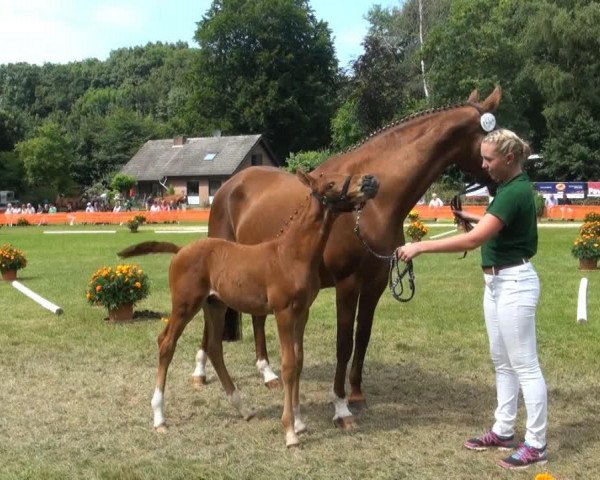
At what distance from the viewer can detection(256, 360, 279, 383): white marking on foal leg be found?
7.70 metres

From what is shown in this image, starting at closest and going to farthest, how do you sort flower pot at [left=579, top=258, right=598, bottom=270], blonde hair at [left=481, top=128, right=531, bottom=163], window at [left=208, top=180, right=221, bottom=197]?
blonde hair at [left=481, top=128, right=531, bottom=163], flower pot at [left=579, top=258, right=598, bottom=270], window at [left=208, top=180, right=221, bottom=197]

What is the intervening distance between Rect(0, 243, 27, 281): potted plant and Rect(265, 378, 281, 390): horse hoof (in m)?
12.2

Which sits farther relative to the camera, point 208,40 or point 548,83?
point 208,40

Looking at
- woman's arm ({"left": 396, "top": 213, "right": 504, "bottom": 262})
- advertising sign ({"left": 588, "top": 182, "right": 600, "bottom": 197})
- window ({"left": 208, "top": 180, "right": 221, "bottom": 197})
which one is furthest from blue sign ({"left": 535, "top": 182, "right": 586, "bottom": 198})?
woman's arm ({"left": 396, "top": 213, "right": 504, "bottom": 262})

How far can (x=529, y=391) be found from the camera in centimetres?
511

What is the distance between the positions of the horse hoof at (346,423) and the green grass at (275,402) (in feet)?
0.32

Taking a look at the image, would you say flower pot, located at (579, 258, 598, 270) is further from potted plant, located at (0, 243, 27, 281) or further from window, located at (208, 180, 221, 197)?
window, located at (208, 180, 221, 197)

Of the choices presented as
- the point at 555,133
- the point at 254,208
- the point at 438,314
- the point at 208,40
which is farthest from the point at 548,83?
the point at 254,208

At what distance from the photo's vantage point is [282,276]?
18.8ft

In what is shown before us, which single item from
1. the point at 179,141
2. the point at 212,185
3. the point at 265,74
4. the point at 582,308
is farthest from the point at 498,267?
the point at 179,141

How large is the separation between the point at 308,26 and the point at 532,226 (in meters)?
70.2

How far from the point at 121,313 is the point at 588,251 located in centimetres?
1123

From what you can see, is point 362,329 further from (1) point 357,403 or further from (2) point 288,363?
(2) point 288,363

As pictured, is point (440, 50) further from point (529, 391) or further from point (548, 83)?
point (529, 391)
